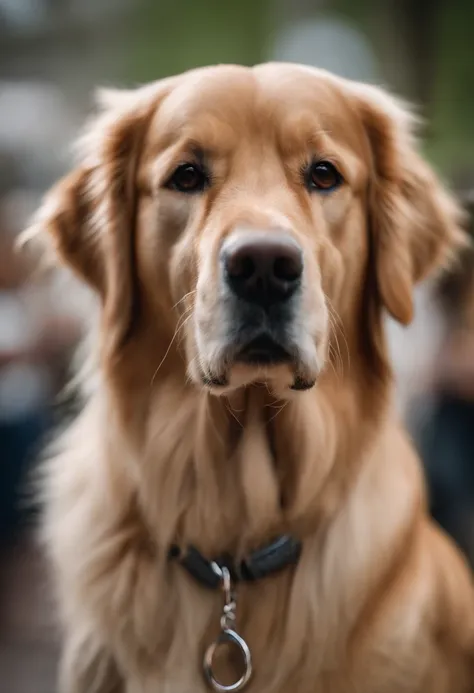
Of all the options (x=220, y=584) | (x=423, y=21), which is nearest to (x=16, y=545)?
(x=220, y=584)

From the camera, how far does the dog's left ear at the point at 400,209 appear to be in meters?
1.03

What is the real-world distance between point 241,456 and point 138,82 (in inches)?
24.8

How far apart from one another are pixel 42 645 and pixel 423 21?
1402 mm

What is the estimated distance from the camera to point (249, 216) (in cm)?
85

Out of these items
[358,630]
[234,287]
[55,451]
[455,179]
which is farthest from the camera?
[455,179]

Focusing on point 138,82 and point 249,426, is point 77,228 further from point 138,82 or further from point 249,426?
point 249,426

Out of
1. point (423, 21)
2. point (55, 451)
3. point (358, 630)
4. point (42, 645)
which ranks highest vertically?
point (423, 21)

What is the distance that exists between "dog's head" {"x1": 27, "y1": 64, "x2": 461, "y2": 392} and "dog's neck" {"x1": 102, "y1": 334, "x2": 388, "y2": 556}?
10 cm

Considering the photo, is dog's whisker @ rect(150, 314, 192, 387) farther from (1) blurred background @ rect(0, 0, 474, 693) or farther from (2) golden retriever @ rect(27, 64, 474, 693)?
(1) blurred background @ rect(0, 0, 474, 693)

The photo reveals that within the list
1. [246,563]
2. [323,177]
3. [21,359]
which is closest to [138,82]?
[323,177]

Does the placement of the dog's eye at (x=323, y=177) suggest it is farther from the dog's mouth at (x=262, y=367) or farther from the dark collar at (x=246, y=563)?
the dark collar at (x=246, y=563)

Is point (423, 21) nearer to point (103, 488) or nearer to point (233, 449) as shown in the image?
point (233, 449)

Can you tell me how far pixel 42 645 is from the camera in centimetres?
143

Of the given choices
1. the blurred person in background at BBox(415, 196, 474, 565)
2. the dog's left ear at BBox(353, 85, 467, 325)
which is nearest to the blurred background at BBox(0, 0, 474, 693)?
the blurred person in background at BBox(415, 196, 474, 565)
